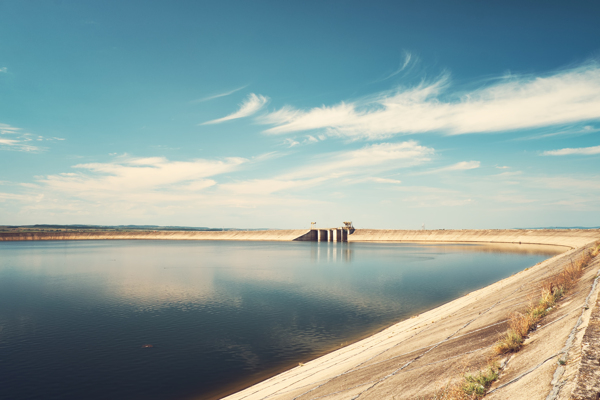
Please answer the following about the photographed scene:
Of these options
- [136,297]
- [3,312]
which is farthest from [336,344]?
[3,312]

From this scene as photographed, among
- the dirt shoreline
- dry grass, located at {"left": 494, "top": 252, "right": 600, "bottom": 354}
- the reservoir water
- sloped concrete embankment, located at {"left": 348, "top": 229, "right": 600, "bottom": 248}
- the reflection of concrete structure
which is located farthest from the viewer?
the reflection of concrete structure

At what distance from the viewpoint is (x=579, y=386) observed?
466cm

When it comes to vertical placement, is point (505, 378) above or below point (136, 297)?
above

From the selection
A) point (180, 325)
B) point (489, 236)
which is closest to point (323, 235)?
point (489, 236)

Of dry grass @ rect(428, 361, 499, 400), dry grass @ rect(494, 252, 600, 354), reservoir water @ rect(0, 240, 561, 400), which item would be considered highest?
dry grass @ rect(494, 252, 600, 354)

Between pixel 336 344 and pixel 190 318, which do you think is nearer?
pixel 336 344

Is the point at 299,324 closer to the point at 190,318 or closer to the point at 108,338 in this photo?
the point at 190,318

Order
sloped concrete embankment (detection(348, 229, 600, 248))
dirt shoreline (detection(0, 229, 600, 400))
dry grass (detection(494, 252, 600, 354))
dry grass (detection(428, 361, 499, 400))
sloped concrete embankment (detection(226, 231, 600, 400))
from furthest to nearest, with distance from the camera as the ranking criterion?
sloped concrete embankment (detection(348, 229, 600, 248)) < dry grass (detection(494, 252, 600, 354)) < dry grass (detection(428, 361, 499, 400)) < sloped concrete embankment (detection(226, 231, 600, 400)) < dirt shoreline (detection(0, 229, 600, 400))

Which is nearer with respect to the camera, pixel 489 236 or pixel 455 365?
pixel 455 365

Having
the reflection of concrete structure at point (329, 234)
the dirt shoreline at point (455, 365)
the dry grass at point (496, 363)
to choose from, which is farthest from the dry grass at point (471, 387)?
the reflection of concrete structure at point (329, 234)

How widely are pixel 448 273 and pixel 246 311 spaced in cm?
3513

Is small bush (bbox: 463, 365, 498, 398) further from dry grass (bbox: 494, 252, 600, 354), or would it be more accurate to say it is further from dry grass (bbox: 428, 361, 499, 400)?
dry grass (bbox: 494, 252, 600, 354)

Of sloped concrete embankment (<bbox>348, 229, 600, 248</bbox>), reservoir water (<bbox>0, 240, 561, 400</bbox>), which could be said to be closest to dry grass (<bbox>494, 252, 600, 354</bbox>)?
reservoir water (<bbox>0, 240, 561, 400</bbox>)

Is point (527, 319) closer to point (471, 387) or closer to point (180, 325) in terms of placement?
point (471, 387)
